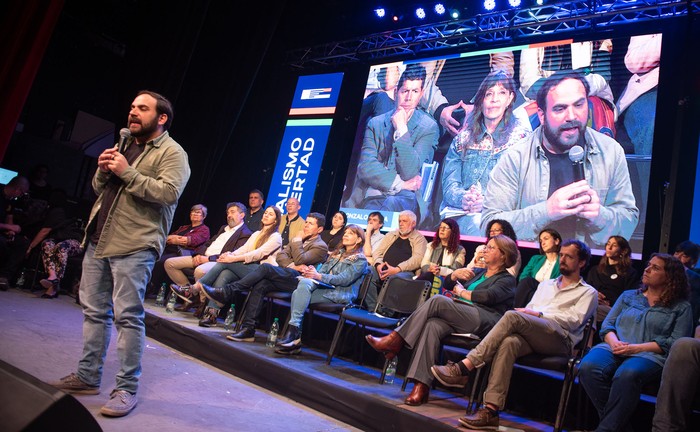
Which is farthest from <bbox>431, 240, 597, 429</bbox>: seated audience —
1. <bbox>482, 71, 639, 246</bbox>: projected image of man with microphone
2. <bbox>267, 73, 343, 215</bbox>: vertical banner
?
<bbox>267, 73, 343, 215</bbox>: vertical banner

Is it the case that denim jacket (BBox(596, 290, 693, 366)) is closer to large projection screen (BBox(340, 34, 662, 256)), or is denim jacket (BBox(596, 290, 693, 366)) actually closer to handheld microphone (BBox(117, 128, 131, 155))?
large projection screen (BBox(340, 34, 662, 256))

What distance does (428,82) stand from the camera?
22.5 feet

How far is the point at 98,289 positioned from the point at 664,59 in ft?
17.4

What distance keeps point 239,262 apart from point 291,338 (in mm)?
1302

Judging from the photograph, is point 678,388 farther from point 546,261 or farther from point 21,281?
point 21,281

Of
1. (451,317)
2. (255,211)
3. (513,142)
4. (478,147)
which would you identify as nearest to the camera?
(451,317)

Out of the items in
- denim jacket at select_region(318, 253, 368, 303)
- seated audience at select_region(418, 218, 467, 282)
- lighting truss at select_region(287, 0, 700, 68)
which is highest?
lighting truss at select_region(287, 0, 700, 68)

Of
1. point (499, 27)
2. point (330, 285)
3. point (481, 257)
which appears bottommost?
point (330, 285)

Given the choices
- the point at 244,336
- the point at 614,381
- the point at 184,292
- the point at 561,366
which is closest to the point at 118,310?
the point at 244,336

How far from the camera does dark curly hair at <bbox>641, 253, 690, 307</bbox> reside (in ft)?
10.2

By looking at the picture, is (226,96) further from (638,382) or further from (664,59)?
(638,382)

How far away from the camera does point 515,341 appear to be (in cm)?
312

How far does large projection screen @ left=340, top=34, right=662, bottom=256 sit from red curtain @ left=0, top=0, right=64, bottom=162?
4.02m

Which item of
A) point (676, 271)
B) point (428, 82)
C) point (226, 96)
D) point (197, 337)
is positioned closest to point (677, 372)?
point (676, 271)
